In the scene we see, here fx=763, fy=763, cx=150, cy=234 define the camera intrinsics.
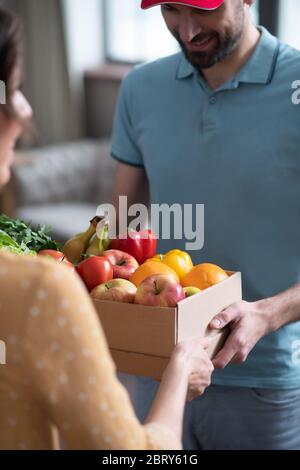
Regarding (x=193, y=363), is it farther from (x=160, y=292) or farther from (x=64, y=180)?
(x=64, y=180)

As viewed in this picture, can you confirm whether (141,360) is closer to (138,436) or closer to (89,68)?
(138,436)

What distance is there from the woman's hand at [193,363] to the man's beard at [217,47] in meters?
0.78

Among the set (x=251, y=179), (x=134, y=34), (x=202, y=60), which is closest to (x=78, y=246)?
(x=251, y=179)

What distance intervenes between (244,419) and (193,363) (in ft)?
1.99

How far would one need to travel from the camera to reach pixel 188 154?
196 centimetres

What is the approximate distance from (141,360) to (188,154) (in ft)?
2.32

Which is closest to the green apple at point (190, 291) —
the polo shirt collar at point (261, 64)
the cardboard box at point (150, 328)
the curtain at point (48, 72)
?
the cardboard box at point (150, 328)

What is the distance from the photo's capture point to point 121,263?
5.23ft

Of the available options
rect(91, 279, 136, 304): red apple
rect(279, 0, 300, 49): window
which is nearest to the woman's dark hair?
rect(91, 279, 136, 304): red apple

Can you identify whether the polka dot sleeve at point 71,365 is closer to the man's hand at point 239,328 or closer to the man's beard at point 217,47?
the man's hand at point 239,328

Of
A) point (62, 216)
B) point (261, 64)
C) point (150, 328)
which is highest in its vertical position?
point (261, 64)

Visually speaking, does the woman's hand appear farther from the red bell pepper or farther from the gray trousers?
the gray trousers

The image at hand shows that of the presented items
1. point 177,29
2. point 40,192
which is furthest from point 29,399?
point 40,192

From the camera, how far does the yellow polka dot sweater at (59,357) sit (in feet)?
3.25
